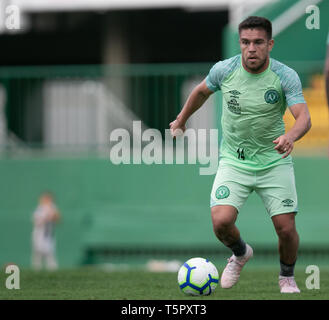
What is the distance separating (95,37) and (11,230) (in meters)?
8.77

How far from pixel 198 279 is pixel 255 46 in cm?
209

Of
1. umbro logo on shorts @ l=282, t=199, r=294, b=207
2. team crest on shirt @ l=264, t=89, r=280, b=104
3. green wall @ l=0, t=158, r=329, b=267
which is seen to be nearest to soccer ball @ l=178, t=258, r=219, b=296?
umbro logo on shorts @ l=282, t=199, r=294, b=207

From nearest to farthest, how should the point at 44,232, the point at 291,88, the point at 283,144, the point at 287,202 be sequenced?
1. the point at 283,144
2. the point at 291,88
3. the point at 287,202
4. the point at 44,232

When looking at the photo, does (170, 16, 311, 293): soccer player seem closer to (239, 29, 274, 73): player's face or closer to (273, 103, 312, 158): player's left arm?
(239, 29, 274, 73): player's face

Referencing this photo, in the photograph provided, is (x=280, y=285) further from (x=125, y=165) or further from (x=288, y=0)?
(x=288, y=0)

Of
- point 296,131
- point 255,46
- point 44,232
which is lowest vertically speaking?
point 296,131

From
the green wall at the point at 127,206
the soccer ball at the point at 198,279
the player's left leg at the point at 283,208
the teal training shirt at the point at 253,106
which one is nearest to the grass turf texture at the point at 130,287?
the soccer ball at the point at 198,279

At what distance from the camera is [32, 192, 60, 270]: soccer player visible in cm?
1758

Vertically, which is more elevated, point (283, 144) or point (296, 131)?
point (296, 131)

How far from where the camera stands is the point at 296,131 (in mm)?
7816

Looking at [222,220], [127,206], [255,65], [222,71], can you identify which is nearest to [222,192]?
[222,220]

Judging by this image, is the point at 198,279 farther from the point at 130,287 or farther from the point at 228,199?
the point at 130,287

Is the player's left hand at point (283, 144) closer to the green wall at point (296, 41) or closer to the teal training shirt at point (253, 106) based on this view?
the teal training shirt at point (253, 106)
